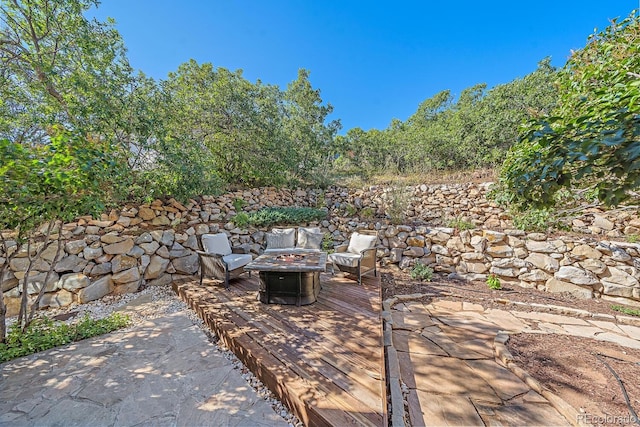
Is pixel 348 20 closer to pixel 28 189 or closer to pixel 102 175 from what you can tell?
pixel 102 175

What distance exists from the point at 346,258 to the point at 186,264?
3.60 meters

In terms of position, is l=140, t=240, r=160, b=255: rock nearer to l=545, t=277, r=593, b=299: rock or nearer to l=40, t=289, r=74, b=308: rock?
l=40, t=289, r=74, b=308: rock

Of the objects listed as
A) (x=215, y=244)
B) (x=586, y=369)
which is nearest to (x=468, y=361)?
(x=586, y=369)

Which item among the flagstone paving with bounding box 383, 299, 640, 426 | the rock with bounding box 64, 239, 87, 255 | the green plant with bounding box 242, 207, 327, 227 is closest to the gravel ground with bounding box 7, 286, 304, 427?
the rock with bounding box 64, 239, 87, 255

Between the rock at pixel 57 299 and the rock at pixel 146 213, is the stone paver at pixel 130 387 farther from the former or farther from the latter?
the rock at pixel 146 213

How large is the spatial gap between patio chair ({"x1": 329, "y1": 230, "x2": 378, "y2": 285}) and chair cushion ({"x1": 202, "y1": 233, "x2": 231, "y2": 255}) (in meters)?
2.31

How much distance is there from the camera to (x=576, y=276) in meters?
4.50

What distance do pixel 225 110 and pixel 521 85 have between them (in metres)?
10.4

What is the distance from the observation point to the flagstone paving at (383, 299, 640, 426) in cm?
186

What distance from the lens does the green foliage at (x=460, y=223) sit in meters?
5.60

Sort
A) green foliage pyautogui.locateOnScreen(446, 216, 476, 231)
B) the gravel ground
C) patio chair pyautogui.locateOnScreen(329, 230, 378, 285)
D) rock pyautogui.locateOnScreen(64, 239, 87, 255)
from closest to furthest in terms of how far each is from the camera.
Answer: the gravel ground → rock pyautogui.locateOnScreen(64, 239, 87, 255) → patio chair pyautogui.locateOnScreen(329, 230, 378, 285) → green foliage pyautogui.locateOnScreen(446, 216, 476, 231)

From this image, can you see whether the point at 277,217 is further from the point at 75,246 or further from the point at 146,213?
the point at 75,246

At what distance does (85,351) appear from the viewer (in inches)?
106

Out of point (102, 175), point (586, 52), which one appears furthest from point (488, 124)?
point (102, 175)
